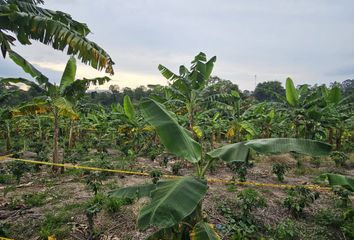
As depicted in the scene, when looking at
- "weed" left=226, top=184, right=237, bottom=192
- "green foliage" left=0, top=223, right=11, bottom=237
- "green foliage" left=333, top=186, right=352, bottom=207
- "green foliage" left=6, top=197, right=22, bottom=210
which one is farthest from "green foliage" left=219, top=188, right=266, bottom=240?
"green foliage" left=6, top=197, right=22, bottom=210

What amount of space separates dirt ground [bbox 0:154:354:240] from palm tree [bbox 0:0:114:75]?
3.18m

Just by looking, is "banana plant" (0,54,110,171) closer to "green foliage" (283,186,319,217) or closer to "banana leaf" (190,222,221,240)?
"banana leaf" (190,222,221,240)

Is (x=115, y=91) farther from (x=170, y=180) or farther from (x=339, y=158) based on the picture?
(x=170, y=180)

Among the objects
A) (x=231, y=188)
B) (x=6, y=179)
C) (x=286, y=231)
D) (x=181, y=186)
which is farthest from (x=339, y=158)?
(x=6, y=179)

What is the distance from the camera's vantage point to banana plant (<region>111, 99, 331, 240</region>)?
2.88 m

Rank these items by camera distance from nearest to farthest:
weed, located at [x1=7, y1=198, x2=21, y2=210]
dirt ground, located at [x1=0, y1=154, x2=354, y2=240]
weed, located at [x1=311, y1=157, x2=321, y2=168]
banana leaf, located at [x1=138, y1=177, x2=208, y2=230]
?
banana leaf, located at [x1=138, y1=177, x2=208, y2=230] → dirt ground, located at [x1=0, y1=154, x2=354, y2=240] → weed, located at [x1=7, y1=198, x2=21, y2=210] → weed, located at [x1=311, y1=157, x2=321, y2=168]

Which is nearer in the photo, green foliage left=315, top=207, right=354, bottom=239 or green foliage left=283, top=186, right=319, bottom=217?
green foliage left=315, top=207, right=354, bottom=239

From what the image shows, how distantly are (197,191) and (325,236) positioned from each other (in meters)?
3.31

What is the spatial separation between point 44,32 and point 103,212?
3.90 metres

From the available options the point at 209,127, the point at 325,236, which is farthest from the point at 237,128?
the point at 325,236

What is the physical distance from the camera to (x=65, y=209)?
6.10 metres

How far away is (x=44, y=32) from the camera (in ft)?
18.7

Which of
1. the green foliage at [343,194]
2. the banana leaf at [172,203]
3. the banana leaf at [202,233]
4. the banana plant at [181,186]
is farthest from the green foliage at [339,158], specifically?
the banana leaf at [172,203]

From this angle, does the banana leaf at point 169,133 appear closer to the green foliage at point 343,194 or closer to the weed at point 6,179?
the green foliage at point 343,194
